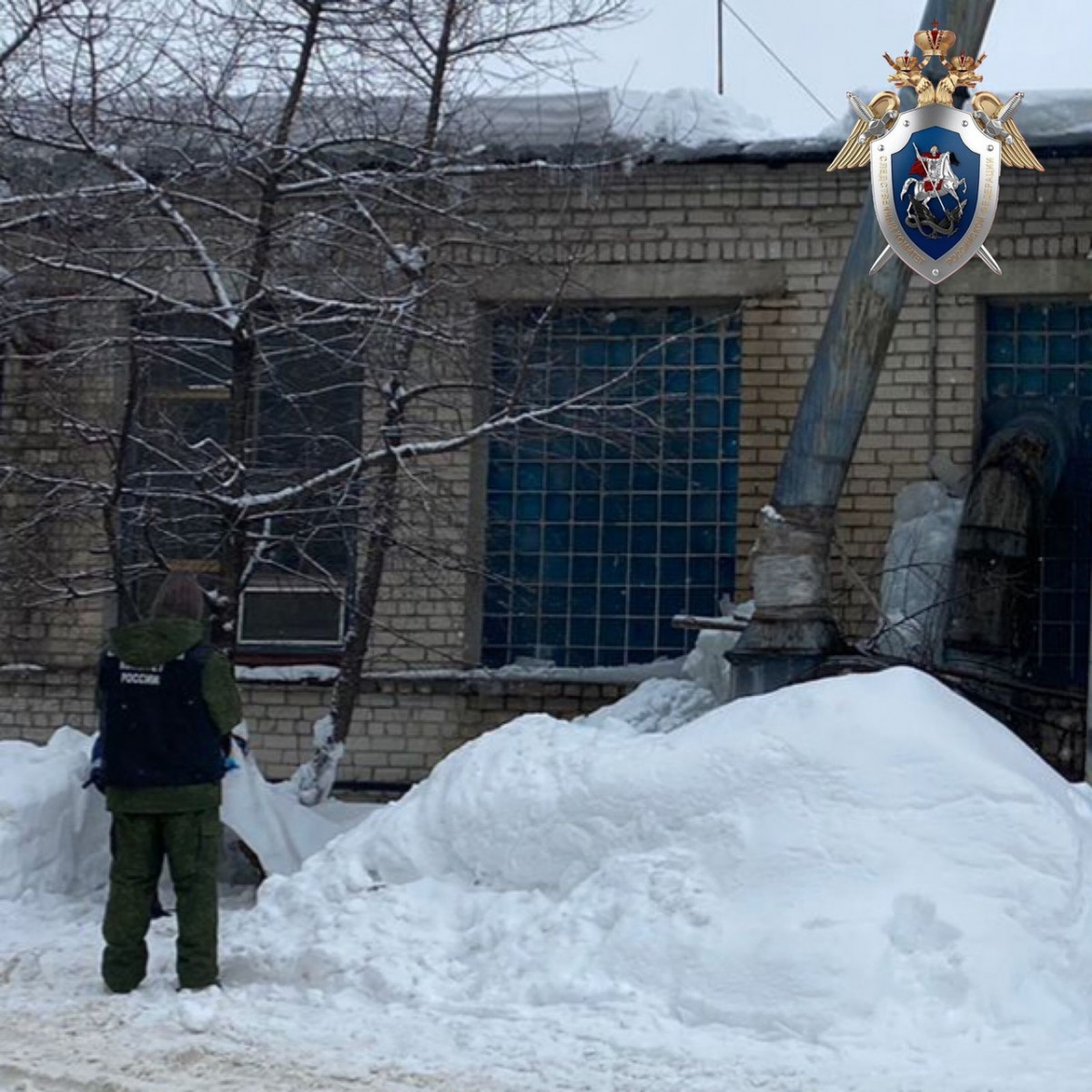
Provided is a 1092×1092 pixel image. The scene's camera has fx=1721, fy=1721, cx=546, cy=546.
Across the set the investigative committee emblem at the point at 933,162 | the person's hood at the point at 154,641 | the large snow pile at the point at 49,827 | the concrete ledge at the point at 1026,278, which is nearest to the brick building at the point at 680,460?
the concrete ledge at the point at 1026,278

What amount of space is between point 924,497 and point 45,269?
572 centimetres

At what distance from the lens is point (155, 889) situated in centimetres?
688

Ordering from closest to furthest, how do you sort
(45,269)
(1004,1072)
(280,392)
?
1. (1004,1072)
2. (45,269)
3. (280,392)

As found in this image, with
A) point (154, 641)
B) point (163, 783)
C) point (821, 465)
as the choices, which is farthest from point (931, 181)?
point (163, 783)

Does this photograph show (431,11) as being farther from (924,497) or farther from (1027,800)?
(1027,800)

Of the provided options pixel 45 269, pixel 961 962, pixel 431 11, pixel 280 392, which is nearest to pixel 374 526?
pixel 280 392

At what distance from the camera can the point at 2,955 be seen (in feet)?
23.8

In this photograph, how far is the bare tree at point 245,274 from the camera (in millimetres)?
9055

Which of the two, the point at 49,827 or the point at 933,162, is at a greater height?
the point at 933,162

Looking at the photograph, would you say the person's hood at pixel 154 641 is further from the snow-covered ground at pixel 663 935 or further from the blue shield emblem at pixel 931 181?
the blue shield emblem at pixel 931 181

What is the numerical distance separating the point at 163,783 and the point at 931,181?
5362 mm

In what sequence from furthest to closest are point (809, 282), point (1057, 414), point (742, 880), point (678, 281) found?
point (678, 281), point (809, 282), point (1057, 414), point (742, 880)

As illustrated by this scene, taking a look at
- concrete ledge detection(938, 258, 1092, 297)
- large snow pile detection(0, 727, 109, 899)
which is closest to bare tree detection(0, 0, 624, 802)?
large snow pile detection(0, 727, 109, 899)

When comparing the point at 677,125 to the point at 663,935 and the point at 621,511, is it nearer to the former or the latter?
the point at 621,511
